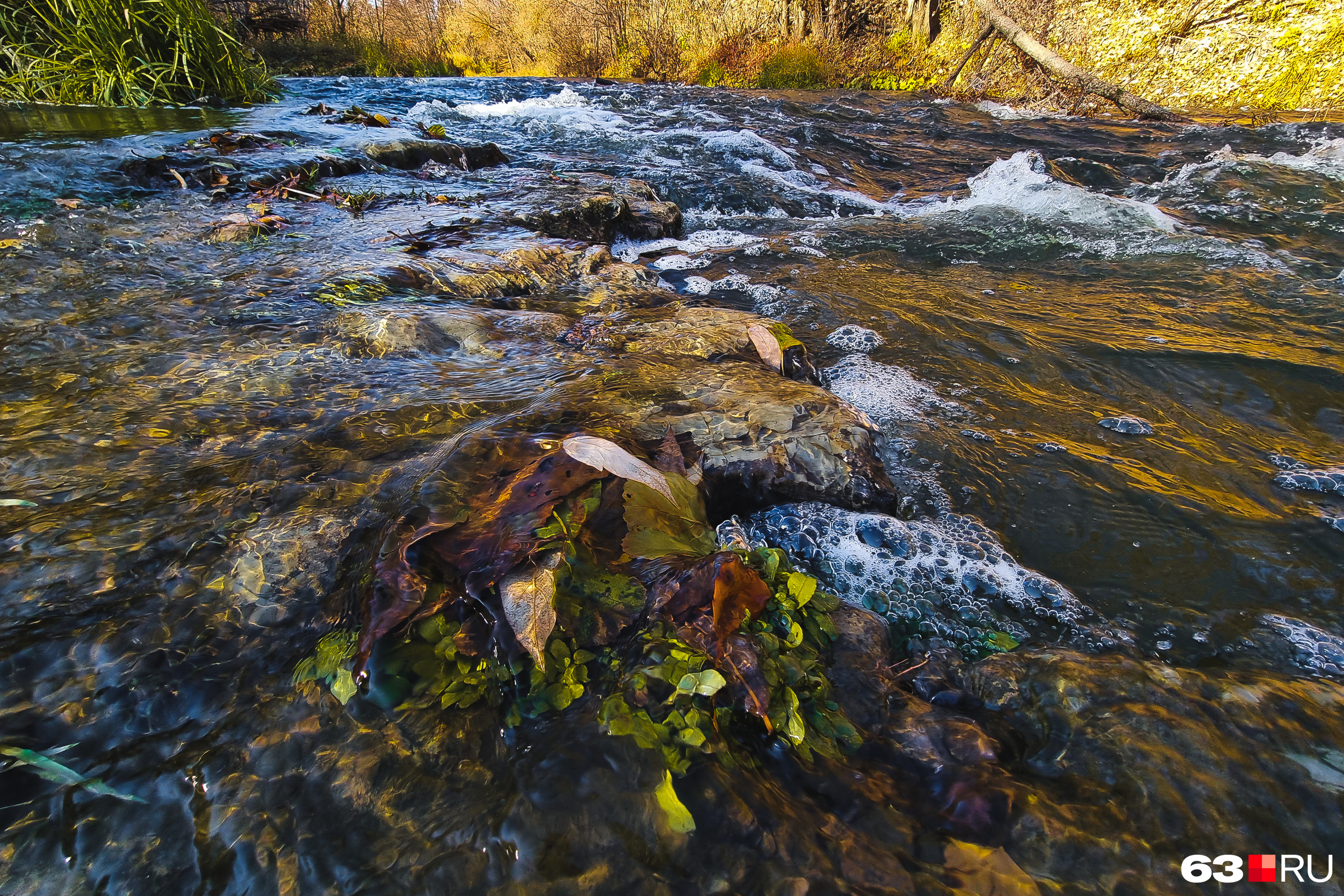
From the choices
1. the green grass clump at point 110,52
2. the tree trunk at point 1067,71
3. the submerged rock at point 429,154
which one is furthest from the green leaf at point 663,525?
the tree trunk at point 1067,71

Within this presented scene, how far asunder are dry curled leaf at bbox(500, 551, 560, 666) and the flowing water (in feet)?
0.45

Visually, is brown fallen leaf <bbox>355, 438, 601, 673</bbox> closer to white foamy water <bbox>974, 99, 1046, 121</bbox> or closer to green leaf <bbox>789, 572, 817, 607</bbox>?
green leaf <bbox>789, 572, 817, 607</bbox>

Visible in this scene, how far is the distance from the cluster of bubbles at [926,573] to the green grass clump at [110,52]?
932 cm

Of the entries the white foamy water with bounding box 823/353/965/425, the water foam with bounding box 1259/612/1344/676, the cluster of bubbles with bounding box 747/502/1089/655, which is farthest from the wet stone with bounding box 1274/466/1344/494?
the cluster of bubbles with bounding box 747/502/1089/655

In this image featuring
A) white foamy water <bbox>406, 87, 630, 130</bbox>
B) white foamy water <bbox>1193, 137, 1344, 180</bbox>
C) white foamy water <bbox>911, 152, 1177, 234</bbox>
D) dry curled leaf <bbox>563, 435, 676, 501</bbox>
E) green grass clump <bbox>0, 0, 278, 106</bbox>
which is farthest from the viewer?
white foamy water <bbox>406, 87, 630, 130</bbox>

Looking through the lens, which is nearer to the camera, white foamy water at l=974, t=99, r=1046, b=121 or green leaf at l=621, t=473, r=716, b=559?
green leaf at l=621, t=473, r=716, b=559

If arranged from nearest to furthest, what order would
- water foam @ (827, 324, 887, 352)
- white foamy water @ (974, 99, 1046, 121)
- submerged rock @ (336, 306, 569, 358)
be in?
1. submerged rock @ (336, 306, 569, 358)
2. water foam @ (827, 324, 887, 352)
3. white foamy water @ (974, 99, 1046, 121)

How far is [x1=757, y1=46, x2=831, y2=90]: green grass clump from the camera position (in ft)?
52.1

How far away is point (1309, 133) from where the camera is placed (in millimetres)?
7098

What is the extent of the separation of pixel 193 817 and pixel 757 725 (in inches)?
34.1

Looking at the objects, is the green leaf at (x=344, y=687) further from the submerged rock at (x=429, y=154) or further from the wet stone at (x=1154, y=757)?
the submerged rock at (x=429, y=154)

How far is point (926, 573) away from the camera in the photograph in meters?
1.68

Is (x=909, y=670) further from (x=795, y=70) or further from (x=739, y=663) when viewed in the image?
(x=795, y=70)

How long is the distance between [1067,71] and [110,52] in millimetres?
15215
